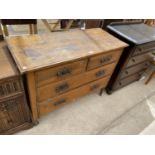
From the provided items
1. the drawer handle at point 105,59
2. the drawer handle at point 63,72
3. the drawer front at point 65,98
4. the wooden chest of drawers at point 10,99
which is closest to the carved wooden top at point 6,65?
the wooden chest of drawers at point 10,99

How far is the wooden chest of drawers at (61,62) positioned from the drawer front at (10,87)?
2.9 inches

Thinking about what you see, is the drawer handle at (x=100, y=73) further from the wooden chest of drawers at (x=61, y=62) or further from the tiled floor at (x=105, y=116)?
the tiled floor at (x=105, y=116)

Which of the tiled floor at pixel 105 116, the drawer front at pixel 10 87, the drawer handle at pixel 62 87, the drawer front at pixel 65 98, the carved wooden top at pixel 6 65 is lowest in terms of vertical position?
the tiled floor at pixel 105 116

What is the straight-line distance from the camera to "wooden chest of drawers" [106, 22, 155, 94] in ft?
4.59

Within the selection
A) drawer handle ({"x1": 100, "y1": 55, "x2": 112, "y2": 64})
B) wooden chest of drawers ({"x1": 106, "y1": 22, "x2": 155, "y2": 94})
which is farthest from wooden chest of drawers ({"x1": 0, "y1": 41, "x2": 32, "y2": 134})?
wooden chest of drawers ({"x1": 106, "y1": 22, "x2": 155, "y2": 94})

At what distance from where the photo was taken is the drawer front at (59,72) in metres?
0.96

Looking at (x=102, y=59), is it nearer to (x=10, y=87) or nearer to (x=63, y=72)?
(x=63, y=72)

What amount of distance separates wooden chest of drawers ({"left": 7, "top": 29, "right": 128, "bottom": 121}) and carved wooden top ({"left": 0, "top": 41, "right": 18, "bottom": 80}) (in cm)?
7

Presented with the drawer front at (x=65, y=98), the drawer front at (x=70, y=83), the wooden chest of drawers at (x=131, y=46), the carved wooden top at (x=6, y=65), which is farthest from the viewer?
the wooden chest of drawers at (x=131, y=46)

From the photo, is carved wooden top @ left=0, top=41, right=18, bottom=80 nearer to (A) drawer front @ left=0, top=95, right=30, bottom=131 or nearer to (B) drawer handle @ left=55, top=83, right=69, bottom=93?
(A) drawer front @ left=0, top=95, right=30, bottom=131
